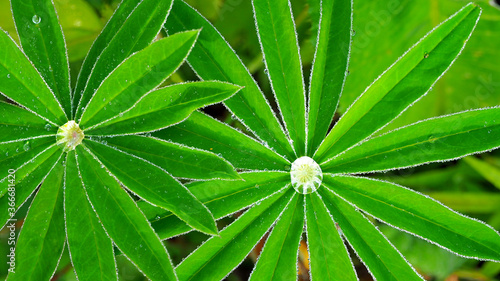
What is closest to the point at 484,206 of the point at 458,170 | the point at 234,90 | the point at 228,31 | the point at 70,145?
the point at 458,170

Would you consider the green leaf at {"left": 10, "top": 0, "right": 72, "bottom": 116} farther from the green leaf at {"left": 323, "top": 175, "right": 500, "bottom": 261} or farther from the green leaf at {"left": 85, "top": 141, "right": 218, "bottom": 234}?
the green leaf at {"left": 323, "top": 175, "right": 500, "bottom": 261}

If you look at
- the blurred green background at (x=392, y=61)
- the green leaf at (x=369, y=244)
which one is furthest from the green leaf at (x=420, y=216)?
the blurred green background at (x=392, y=61)

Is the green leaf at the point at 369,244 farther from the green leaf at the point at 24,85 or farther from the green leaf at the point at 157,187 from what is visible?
the green leaf at the point at 24,85

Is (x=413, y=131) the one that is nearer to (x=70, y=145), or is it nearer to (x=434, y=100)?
(x=70, y=145)

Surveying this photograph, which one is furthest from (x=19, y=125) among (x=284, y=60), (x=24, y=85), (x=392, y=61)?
(x=392, y=61)

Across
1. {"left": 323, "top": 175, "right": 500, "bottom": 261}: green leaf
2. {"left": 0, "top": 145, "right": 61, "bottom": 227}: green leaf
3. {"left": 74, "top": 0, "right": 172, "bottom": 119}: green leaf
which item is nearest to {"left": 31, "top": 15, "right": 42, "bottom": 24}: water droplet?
{"left": 74, "top": 0, "right": 172, "bottom": 119}: green leaf

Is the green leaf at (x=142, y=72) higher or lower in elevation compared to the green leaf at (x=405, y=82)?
higher

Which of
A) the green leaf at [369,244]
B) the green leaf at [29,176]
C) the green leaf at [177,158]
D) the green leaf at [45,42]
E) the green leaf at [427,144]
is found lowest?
the green leaf at [369,244]

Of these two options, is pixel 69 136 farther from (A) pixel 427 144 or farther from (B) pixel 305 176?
(A) pixel 427 144
